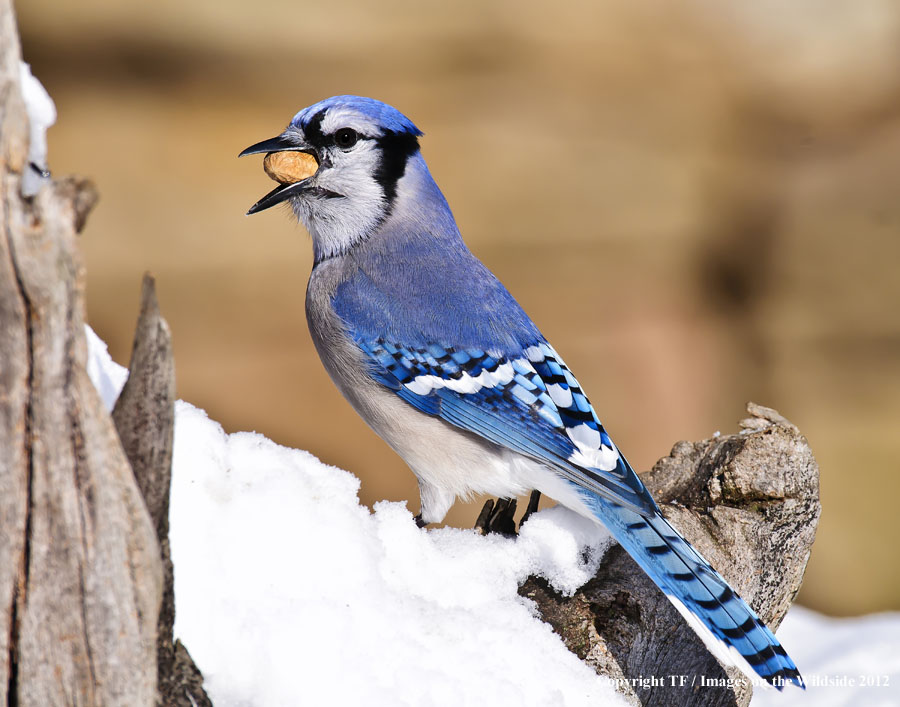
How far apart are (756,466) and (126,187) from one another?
7.70 ft

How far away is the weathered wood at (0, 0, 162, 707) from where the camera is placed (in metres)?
0.85

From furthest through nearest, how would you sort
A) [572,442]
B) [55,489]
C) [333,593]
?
[572,442]
[333,593]
[55,489]

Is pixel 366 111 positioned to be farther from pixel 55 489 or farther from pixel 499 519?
pixel 55 489

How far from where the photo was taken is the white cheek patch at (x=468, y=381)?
5.34 feet

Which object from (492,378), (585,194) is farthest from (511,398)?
(585,194)

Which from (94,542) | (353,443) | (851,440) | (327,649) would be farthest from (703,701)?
(851,440)

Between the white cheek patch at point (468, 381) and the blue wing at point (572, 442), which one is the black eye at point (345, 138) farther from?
the white cheek patch at point (468, 381)

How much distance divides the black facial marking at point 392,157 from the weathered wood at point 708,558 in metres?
0.83

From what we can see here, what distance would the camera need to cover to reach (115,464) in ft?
2.97

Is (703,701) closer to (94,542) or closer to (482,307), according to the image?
(482,307)

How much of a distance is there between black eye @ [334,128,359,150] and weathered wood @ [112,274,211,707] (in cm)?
95

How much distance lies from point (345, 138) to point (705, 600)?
1128 mm

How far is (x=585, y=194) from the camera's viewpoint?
3.34m

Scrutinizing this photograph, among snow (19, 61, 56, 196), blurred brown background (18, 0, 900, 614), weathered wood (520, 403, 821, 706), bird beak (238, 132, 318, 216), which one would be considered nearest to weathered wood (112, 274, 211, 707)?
snow (19, 61, 56, 196)
